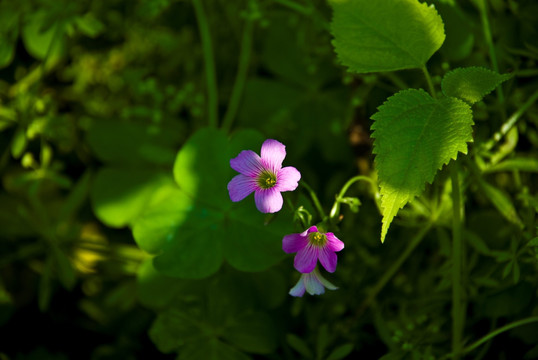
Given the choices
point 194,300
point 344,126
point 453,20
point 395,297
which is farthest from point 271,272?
point 453,20

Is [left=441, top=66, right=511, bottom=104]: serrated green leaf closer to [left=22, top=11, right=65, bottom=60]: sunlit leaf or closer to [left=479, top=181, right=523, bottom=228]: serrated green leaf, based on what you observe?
[left=479, top=181, right=523, bottom=228]: serrated green leaf

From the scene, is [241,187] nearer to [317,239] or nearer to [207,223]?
[317,239]

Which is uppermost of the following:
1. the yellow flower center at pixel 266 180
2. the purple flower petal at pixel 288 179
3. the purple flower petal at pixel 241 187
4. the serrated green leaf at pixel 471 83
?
the serrated green leaf at pixel 471 83

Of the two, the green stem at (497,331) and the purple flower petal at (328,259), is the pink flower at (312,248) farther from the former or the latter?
the green stem at (497,331)

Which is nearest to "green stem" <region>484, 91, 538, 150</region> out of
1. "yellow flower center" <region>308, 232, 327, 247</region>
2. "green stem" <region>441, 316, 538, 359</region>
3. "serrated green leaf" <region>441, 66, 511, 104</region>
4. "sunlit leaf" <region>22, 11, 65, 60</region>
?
"serrated green leaf" <region>441, 66, 511, 104</region>

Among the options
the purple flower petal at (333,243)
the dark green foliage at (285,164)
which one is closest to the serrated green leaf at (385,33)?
the dark green foliage at (285,164)

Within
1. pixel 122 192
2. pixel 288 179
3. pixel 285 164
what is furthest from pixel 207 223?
pixel 122 192
